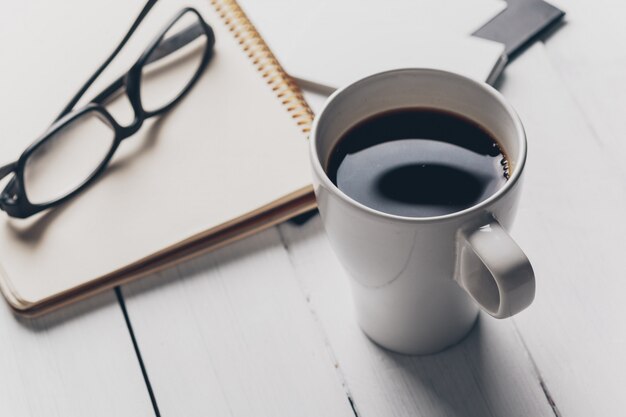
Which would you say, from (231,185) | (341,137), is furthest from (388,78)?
(231,185)

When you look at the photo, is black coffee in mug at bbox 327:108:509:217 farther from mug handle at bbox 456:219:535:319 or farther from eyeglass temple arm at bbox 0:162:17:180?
eyeglass temple arm at bbox 0:162:17:180

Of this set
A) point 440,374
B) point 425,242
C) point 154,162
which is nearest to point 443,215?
point 425,242

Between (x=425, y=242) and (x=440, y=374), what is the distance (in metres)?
0.13

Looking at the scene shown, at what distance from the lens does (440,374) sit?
1.54 feet

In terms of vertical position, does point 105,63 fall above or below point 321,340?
above

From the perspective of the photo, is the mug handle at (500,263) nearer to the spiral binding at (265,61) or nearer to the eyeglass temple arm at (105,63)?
the spiral binding at (265,61)

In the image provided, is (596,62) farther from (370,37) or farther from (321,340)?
(321,340)

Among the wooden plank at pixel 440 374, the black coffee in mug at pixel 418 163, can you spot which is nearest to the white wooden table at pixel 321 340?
the wooden plank at pixel 440 374

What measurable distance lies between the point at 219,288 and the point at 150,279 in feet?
0.16

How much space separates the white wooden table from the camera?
46 centimetres

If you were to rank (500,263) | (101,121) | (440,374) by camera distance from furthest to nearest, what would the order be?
(101,121)
(440,374)
(500,263)

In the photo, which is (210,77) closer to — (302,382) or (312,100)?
(312,100)

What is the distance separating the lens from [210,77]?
2.01ft

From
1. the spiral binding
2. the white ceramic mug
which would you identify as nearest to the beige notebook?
the spiral binding
